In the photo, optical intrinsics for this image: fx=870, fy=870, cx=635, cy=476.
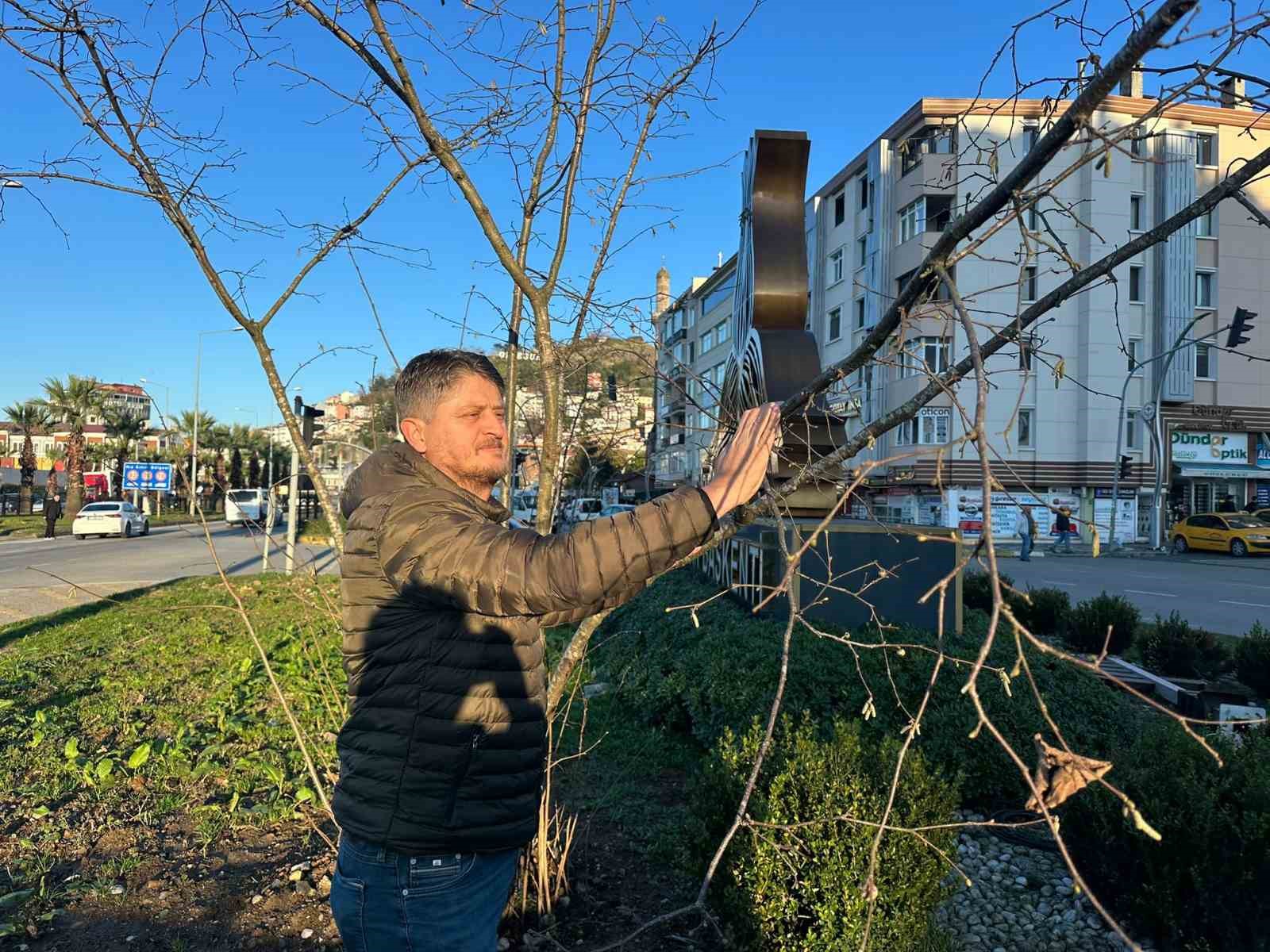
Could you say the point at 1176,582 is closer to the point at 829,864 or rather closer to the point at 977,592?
the point at 977,592

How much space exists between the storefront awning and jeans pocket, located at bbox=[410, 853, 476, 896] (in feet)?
130

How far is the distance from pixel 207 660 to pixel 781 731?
6696 mm

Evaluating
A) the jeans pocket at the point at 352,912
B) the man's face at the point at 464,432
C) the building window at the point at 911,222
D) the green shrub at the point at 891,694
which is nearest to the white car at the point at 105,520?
the building window at the point at 911,222

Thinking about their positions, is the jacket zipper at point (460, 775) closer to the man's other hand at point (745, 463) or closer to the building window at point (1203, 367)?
the man's other hand at point (745, 463)

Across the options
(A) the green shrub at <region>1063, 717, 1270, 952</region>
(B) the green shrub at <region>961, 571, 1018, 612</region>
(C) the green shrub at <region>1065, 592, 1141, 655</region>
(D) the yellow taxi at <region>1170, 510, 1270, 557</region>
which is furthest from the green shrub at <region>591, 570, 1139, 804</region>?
(D) the yellow taxi at <region>1170, 510, 1270, 557</region>

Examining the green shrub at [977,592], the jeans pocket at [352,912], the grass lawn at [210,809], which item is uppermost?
the jeans pocket at [352,912]

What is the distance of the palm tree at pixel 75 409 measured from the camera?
4272 centimetres

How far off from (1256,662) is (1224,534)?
23899 mm

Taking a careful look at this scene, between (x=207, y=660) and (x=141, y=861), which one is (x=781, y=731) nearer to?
(x=141, y=861)

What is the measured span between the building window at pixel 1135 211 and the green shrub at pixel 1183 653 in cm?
2950

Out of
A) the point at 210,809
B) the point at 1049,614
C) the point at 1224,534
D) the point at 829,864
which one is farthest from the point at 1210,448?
the point at 210,809

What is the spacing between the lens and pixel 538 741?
194 centimetres

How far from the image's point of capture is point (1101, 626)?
8750 millimetres

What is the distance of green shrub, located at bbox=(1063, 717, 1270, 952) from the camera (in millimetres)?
2913
